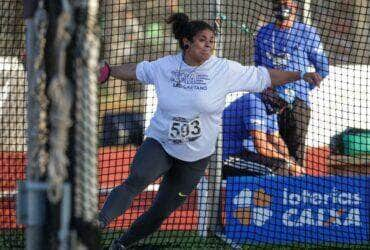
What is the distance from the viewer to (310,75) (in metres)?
5.68

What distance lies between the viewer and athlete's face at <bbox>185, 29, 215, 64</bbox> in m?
5.61

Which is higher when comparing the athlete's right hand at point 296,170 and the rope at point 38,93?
the rope at point 38,93

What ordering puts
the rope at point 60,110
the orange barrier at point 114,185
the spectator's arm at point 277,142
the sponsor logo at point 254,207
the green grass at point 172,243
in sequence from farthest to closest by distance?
the spectator's arm at point 277,142 < the orange barrier at point 114,185 < the sponsor logo at point 254,207 < the green grass at point 172,243 < the rope at point 60,110

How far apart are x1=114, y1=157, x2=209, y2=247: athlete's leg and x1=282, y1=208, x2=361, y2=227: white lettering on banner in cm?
142

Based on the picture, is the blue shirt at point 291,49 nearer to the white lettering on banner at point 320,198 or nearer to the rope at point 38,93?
the white lettering on banner at point 320,198

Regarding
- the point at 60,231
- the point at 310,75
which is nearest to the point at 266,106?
the point at 310,75

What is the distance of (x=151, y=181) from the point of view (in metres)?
5.54

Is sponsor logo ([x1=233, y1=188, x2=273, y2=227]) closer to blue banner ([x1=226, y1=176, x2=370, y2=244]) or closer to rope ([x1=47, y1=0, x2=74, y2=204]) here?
blue banner ([x1=226, y1=176, x2=370, y2=244])

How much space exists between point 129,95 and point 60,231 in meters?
10.3

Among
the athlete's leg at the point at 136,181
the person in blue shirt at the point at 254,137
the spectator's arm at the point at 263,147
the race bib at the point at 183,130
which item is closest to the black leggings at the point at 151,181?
the athlete's leg at the point at 136,181

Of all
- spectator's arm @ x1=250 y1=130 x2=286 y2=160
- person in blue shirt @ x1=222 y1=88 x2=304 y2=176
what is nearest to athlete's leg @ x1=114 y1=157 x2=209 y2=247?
person in blue shirt @ x1=222 y1=88 x2=304 y2=176

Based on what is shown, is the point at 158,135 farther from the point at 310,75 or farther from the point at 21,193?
the point at 21,193

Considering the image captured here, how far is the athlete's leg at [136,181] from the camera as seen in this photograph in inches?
215

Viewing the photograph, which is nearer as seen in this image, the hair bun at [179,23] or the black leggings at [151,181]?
the black leggings at [151,181]
